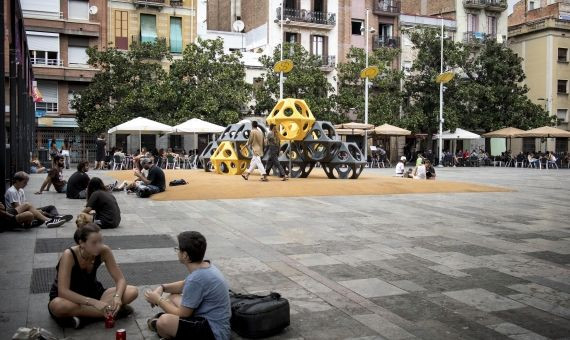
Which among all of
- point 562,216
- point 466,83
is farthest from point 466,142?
point 562,216

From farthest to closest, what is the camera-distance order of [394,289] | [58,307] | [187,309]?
[394,289], [58,307], [187,309]

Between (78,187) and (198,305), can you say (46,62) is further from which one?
(198,305)

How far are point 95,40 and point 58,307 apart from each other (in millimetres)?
37488

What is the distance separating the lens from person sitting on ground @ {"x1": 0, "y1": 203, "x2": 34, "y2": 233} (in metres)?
9.79

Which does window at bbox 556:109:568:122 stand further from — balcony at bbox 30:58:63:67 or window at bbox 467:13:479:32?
balcony at bbox 30:58:63:67

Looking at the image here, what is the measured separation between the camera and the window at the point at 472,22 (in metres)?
52.0

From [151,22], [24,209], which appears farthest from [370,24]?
[24,209]

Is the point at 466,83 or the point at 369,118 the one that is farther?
the point at 466,83

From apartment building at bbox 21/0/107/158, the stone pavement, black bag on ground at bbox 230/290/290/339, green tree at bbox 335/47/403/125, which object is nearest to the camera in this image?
black bag on ground at bbox 230/290/290/339

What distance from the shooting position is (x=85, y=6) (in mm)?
39250

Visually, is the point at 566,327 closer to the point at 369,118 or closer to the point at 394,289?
the point at 394,289

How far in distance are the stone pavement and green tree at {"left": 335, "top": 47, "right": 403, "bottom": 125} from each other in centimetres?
2824

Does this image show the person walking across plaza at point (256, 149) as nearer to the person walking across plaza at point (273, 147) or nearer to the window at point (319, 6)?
the person walking across plaza at point (273, 147)

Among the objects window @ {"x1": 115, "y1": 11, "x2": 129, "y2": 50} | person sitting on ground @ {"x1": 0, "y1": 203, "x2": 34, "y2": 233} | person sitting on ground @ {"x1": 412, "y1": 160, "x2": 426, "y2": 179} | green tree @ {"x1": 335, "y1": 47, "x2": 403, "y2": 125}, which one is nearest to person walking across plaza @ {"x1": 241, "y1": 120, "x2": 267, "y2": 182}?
person sitting on ground @ {"x1": 412, "y1": 160, "x2": 426, "y2": 179}
